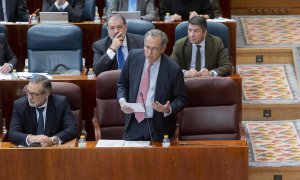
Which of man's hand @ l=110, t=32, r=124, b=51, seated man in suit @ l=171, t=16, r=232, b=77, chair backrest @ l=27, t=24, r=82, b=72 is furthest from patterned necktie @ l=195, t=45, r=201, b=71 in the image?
chair backrest @ l=27, t=24, r=82, b=72

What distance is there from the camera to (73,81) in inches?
192

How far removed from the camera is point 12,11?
20.9 feet

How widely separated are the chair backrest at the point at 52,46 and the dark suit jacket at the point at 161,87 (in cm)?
115

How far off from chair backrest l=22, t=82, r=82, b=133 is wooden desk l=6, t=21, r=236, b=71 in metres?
1.34

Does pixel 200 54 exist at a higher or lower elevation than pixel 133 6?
lower

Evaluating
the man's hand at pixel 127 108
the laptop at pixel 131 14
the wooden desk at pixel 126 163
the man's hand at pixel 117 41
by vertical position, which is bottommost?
the wooden desk at pixel 126 163

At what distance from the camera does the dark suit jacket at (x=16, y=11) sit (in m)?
6.35

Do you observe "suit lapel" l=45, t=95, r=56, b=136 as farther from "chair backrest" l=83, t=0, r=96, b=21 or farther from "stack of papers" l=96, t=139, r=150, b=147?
"chair backrest" l=83, t=0, r=96, b=21

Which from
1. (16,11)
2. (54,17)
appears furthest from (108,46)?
(16,11)

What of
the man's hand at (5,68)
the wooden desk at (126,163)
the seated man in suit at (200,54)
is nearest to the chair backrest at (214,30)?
the seated man in suit at (200,54)

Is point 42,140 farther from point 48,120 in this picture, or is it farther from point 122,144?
point 122,144

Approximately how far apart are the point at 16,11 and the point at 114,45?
1.53 meters

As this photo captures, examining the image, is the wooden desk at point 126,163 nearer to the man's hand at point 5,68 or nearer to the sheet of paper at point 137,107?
the sheet of paper at point 137,107

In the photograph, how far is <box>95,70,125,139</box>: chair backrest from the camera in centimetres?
472
